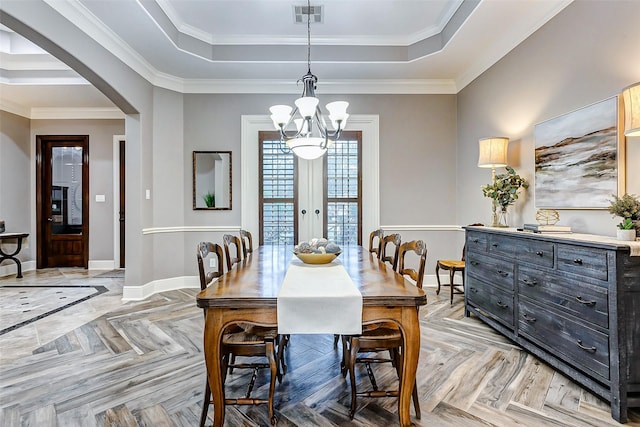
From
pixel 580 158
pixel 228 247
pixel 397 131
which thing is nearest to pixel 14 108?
pixel 228 247

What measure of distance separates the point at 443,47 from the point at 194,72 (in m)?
3.02

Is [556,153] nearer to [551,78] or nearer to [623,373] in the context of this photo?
[551,78]

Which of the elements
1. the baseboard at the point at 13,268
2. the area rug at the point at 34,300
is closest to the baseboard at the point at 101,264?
the baseboard at the point at 13,268

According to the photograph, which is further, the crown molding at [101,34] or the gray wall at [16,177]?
the gray wall at [16,177]

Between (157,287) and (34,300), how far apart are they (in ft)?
4.40

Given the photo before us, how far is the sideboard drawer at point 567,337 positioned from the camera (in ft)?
6.09

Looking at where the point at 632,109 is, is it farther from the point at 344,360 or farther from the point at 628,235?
the point at 344,360

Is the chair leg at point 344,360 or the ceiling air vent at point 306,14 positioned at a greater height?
the ceiling air vent at point 306,14

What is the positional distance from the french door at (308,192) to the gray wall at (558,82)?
1551 mm

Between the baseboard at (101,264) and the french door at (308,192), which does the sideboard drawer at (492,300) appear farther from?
the baseboard at (101,264)

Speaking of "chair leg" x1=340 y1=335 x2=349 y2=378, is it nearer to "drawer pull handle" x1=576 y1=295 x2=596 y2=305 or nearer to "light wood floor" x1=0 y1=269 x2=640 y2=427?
"light wood floor" x1=0 y1=269 x2=640 y2=427

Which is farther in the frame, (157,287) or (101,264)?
(101,264)

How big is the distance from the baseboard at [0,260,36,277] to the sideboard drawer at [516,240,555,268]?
7.19 meters

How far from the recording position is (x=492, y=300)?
2920 mm
